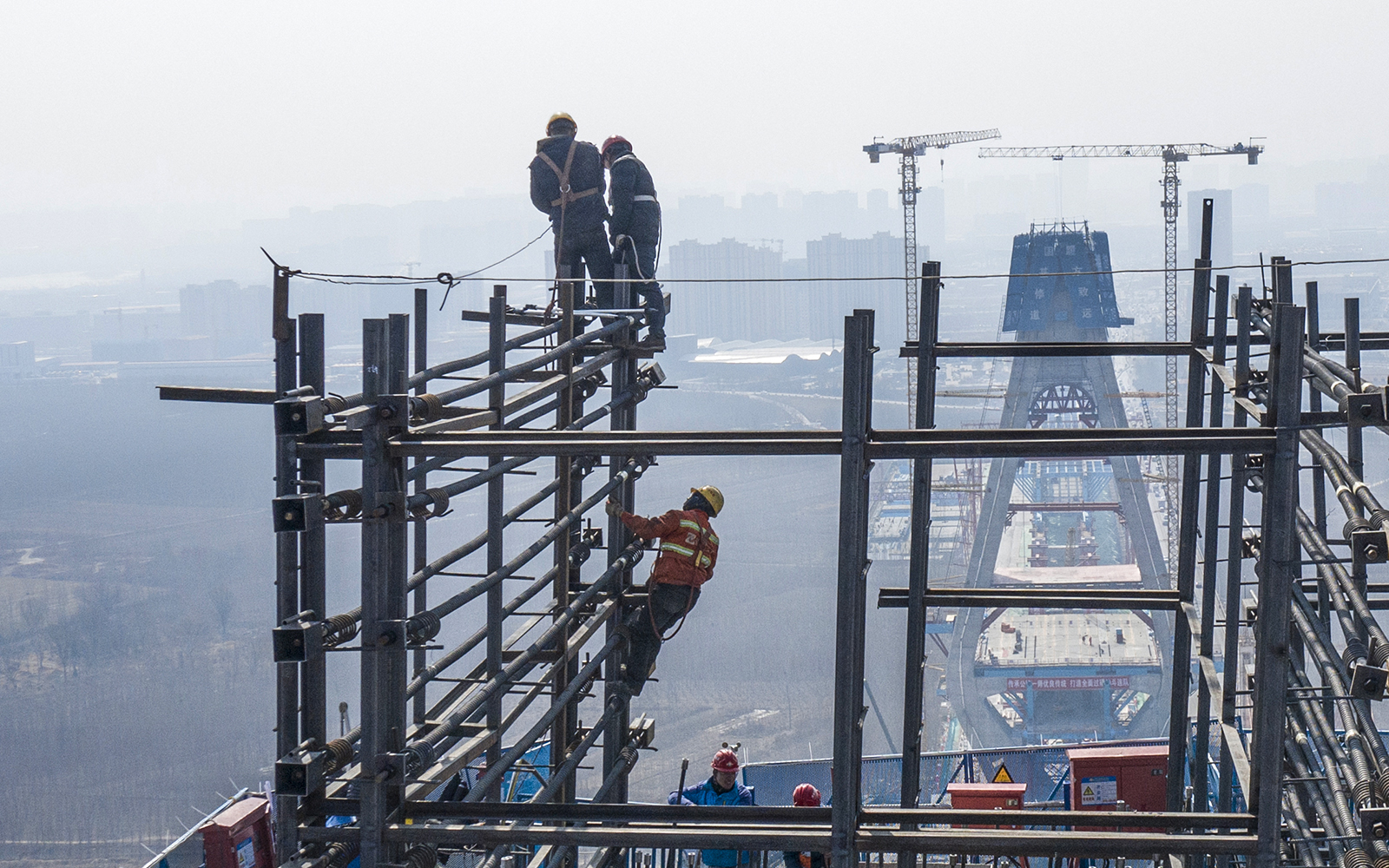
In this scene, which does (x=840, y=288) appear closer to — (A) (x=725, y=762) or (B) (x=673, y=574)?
(A) (x=725, y=762)

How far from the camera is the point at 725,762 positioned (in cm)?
1286

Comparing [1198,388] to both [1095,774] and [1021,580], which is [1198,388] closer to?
[1095,774]

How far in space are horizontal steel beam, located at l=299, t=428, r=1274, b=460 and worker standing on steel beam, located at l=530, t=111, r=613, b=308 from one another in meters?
7.65

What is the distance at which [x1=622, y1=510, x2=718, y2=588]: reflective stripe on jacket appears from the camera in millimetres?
11250

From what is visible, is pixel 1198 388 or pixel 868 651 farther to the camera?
pixel 868 651

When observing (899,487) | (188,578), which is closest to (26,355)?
(188,578)

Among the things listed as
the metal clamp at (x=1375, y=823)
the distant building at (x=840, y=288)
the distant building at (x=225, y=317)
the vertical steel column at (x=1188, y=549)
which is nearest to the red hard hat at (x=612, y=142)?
the vertical steel column at (x=1188, y=549)

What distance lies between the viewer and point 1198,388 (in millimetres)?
12406

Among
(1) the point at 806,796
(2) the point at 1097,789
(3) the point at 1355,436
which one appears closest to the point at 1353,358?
(3) the point at 1355,436

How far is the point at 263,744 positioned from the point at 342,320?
8229 centimetres

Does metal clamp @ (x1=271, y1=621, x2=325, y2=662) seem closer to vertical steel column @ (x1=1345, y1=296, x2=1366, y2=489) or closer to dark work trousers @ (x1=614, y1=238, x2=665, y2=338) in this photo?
dark work trousers @ (x1=614, y1=238, x2=665, y2=338)

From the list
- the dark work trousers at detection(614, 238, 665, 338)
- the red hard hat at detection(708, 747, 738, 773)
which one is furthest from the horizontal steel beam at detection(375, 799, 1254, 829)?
the dark work trousers at detection(614, 238, 665, 338)

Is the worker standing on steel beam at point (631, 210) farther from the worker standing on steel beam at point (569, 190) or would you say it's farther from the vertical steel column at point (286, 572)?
the vertical steel column at point (286, 572)

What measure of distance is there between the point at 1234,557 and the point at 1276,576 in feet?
9.49
